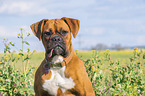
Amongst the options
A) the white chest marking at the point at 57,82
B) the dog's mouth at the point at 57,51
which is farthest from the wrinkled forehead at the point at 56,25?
the white chest marking at the point at 57,82

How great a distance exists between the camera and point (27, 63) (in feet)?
21.4

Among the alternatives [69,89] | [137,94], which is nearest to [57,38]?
[69,89]

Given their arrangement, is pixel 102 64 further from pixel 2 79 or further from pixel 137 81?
pixel 2 79

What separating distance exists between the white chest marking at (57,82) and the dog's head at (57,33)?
36 cm

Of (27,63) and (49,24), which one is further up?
(49,24)

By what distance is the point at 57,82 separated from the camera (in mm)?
4648

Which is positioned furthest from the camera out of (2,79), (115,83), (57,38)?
(115,83)

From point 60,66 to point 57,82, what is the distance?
331 mm

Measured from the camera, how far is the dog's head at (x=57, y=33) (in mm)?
4539

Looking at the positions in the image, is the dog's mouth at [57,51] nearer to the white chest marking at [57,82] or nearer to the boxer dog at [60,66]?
the boxer dog at [60,66]

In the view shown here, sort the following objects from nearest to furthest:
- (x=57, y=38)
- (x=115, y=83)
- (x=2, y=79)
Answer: (x=57, y=38)
(x=2, y=79)
(x=115, y=83)

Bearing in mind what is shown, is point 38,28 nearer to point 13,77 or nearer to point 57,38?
point 57,38

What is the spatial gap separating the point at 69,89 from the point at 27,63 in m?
2.28

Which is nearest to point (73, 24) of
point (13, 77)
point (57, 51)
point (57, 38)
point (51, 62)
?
point (57, 38)
